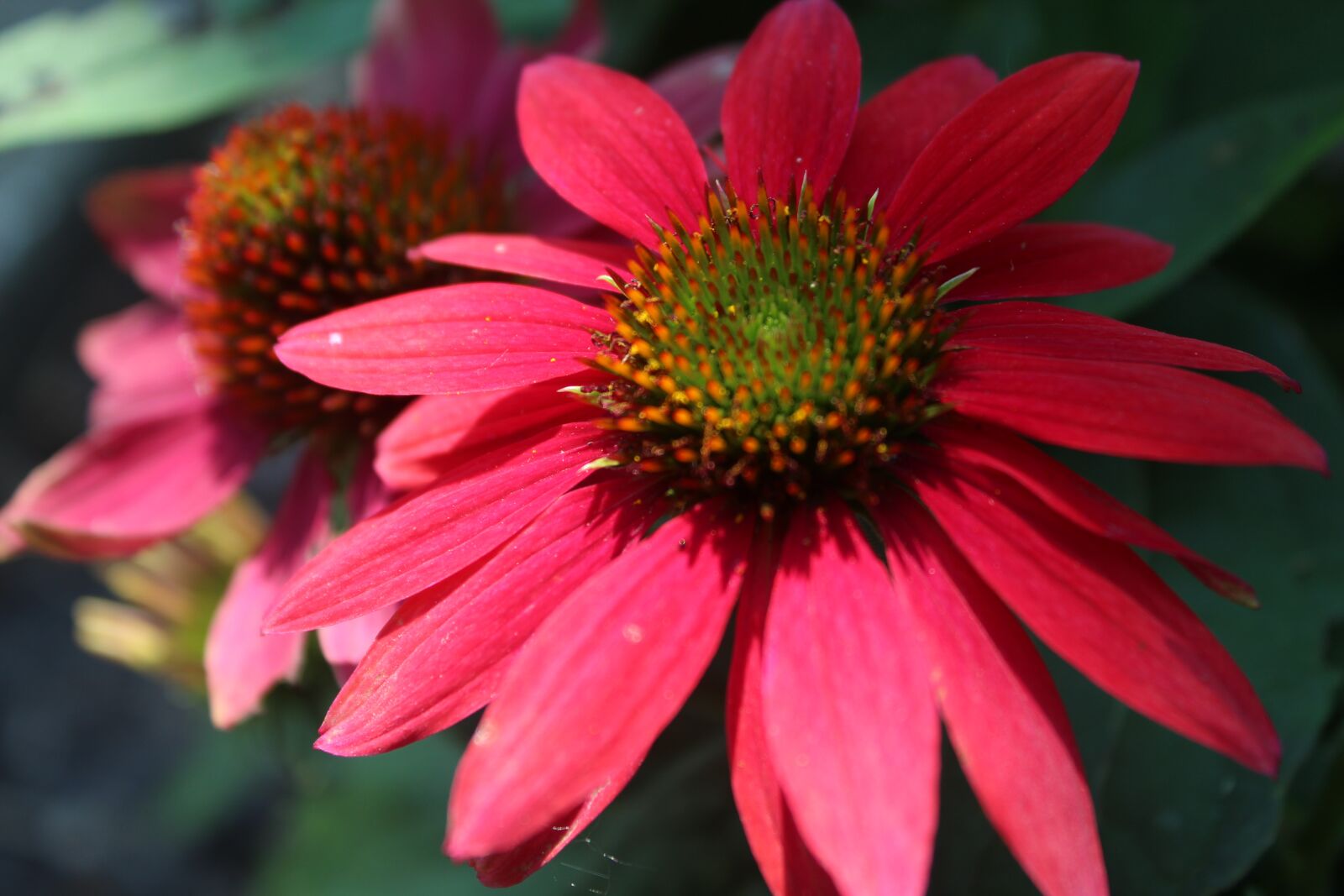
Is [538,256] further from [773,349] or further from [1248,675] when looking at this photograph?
[1248,675]

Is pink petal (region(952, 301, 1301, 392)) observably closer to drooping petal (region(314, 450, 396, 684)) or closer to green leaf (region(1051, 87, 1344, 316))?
green leaf (region(1051, 87, 1344, 316))

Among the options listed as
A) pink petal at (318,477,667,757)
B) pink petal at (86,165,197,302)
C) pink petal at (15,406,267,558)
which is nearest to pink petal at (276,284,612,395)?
pink petal at (318,477,667,757)

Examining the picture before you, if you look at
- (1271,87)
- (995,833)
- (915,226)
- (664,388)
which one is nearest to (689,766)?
(995,833)

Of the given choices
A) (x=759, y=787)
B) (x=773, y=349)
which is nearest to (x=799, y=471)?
(x=773, y=349)

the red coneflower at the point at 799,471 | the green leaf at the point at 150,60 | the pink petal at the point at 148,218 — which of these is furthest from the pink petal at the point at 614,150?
the pink petal at the point at 148,218

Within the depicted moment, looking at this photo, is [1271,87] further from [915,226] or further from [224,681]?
[224,681]

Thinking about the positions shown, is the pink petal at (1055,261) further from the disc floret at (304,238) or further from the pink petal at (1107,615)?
the disc floret at (304,238)
